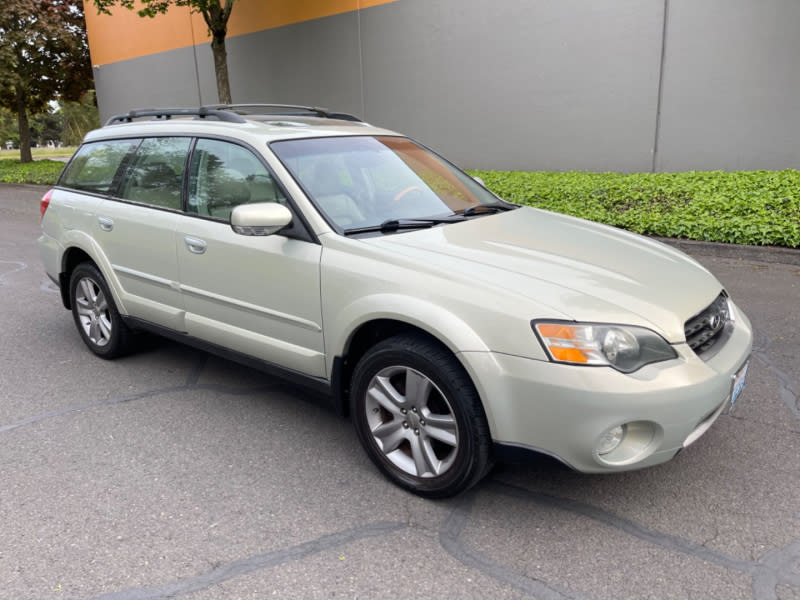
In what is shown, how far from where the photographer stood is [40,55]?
22.9 metres

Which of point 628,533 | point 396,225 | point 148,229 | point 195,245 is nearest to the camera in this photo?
point 628,533

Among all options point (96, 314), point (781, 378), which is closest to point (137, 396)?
point (96, 314)

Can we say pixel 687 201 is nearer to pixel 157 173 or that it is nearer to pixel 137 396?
pixel 157 173

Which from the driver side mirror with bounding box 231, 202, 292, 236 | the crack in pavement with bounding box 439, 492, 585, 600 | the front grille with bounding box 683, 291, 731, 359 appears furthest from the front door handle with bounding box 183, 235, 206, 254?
the front grille with bounding box 683, 291, 731, 359

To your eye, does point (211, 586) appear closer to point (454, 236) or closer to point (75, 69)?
point (454, 236)

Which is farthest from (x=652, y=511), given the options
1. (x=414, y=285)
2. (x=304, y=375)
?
(x=304, y=375)

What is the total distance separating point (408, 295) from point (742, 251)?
5.72 meters

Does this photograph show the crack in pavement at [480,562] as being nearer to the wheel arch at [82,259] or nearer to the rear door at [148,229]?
the rear door at [148,229]

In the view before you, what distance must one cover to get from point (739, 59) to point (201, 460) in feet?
29.6

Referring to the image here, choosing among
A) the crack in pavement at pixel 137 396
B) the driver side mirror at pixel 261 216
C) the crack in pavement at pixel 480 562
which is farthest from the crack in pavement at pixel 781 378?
the crack in pavement at pixel 137 396

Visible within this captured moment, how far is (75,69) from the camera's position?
24.1 metres

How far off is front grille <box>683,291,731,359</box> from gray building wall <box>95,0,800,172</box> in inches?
291

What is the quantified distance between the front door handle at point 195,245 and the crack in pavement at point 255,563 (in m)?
1.82

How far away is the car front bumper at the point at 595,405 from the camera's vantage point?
247 centimetres
